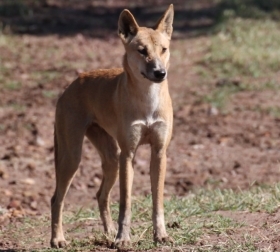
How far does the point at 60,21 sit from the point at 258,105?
836cm

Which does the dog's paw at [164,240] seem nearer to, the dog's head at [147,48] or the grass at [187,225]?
the grass at [187,225]

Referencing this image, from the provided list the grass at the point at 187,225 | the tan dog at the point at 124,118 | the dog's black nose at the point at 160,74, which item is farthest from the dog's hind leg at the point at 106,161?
the dog's black nose at the point at 160,74

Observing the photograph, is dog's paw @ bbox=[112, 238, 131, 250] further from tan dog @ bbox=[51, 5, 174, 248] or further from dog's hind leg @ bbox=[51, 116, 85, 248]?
dog's hind leg @ bbox=[51, 116, 85, 248]

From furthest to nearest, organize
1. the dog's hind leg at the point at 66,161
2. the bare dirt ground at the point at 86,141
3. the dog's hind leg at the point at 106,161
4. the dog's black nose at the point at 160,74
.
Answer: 1. the bare dirt ground at the point at 86,141
2. the dog's hind leg at the point at 106,161
3. the dog's hind leg at the point at 66,161
4. the dog's black nose at the point at 160,74

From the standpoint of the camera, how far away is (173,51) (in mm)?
16578

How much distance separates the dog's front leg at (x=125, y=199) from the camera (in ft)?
20.8

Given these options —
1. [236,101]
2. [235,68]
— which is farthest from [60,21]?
[236,101]

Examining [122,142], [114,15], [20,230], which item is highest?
[122,142]

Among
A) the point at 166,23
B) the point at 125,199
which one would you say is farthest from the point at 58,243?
the point at 166,23

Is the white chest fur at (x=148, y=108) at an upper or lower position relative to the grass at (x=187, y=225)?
upper

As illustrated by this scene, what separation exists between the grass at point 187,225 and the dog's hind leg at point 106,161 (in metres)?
0.16

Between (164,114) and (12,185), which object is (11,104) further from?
(164,114)

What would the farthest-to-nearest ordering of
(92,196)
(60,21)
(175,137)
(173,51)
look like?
(60,21)
(173,51)
(175,137)
(92,196)

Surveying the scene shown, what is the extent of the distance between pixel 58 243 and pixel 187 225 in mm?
1063
